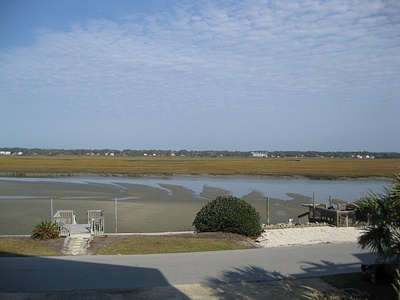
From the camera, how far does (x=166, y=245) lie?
45.7ft

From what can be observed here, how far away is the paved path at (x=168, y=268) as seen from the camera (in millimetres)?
9734

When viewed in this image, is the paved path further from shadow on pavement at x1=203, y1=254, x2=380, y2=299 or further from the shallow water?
the shallow water

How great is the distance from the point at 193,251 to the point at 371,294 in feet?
19.5

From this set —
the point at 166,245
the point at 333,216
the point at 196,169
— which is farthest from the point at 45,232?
the point at 196,169

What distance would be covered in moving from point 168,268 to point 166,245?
113 inches

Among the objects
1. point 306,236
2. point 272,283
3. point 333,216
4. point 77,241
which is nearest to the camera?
point 272,283

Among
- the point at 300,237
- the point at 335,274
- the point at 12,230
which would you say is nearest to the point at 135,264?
the point at 335,274

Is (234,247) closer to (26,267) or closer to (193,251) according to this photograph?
(193,251)

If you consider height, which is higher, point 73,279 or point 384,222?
point 384,222

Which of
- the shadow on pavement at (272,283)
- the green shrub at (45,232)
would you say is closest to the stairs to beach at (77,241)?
the green shrub at (45,232)

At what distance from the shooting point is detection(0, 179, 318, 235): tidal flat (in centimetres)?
2303

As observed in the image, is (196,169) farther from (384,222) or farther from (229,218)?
(384,222)

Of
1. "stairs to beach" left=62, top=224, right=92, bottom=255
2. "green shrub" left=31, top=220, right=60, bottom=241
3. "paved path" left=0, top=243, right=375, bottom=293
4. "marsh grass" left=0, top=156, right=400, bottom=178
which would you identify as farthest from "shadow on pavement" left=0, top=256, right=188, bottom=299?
"marsh grass" left=0, top=156, right=400, bottom=178

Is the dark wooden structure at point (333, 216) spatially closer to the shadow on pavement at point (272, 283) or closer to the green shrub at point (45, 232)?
the shadow on pavement at point (272, 283)
